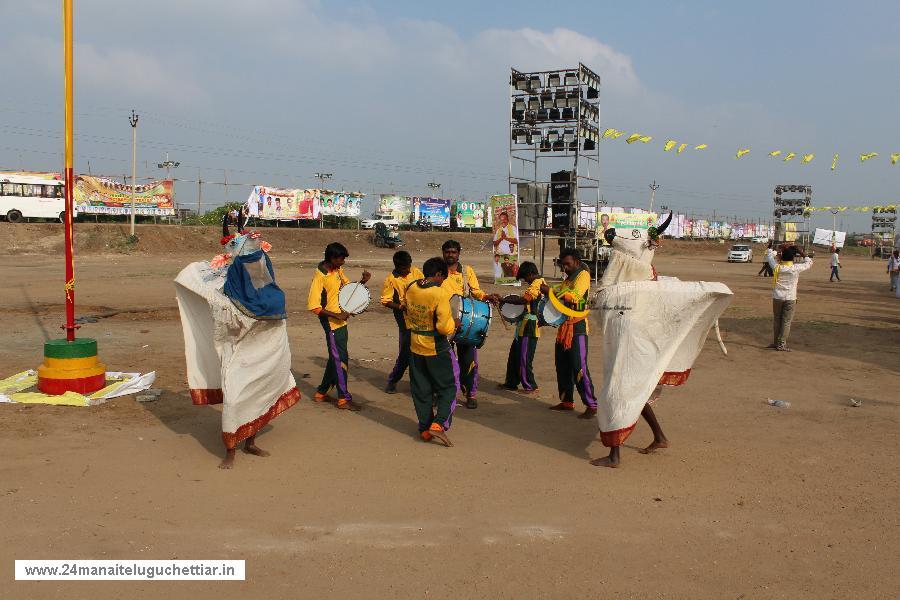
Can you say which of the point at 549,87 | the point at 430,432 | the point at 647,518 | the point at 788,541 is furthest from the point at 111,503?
the point at 549,87

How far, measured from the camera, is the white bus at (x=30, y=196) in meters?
34.3

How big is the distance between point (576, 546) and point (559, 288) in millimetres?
3357

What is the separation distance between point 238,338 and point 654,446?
3.57 meters

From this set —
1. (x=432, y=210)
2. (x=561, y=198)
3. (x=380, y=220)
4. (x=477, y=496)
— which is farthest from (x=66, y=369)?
(x=432, y=210)

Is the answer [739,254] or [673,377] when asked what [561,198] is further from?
[739,254]

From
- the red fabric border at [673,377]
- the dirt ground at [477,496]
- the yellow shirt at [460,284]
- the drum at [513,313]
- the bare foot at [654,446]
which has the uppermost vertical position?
the yellow shirt at [460,284]

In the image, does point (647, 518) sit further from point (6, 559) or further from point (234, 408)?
point (6, 559)

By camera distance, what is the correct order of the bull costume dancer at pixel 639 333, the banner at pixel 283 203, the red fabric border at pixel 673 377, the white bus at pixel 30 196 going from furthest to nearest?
the banner at pixel 283 203 → the white bus at pixel 30 196 → the red fabric border at pixel 673 377 → the bull costume dancer at pixel 639 333

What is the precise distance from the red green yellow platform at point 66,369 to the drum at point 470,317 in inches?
151

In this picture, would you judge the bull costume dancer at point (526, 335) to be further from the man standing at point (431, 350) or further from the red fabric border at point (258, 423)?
the red fabric border at point (258, 423)

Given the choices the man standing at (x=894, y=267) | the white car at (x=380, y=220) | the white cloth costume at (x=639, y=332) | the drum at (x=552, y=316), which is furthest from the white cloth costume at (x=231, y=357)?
the white car at (x=380, y=220)

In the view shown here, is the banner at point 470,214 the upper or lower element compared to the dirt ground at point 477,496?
upper

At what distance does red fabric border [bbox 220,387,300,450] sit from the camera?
562cm

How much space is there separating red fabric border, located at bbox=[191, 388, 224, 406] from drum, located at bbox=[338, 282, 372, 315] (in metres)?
1.61
